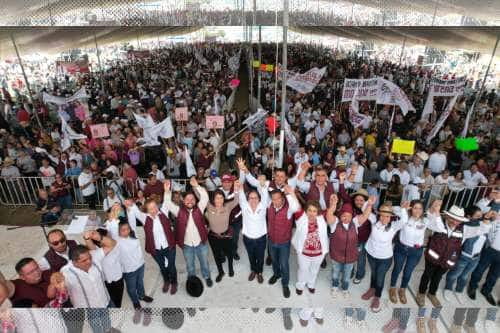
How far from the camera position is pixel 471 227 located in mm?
4594

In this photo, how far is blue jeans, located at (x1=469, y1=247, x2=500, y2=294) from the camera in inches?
190

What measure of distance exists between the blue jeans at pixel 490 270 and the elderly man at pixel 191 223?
391cm

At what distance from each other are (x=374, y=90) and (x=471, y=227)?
648 cm

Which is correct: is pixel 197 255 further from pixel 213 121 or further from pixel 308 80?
pixel 308 80

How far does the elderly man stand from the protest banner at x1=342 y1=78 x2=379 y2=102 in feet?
21.9

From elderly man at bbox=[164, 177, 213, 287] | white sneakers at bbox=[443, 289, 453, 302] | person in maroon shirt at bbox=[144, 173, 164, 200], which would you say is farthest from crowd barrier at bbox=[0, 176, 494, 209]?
elderly man at bbox=[164, 177, 213, 287]

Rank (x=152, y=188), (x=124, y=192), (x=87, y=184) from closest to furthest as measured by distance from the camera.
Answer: (x=152, y=188) → (x=124, y=192) → (x=87, y=184)

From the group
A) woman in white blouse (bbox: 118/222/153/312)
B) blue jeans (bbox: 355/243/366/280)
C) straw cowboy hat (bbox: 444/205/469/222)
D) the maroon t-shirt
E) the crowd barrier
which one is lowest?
the crowd barrier

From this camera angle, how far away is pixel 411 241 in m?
4.64

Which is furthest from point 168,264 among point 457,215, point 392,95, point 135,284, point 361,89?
point 392,95

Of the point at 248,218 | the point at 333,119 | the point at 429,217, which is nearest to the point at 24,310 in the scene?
the point at 248,218

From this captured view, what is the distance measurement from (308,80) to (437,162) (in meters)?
4.09

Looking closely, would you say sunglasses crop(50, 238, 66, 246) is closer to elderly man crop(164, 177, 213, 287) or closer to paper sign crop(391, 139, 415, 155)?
elderly man crop(164, 177, 213, 287)

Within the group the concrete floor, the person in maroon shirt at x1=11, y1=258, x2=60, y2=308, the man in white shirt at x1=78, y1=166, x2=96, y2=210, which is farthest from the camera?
the man in white shirt at x1=78, y1=166, x2=96, y2=210
